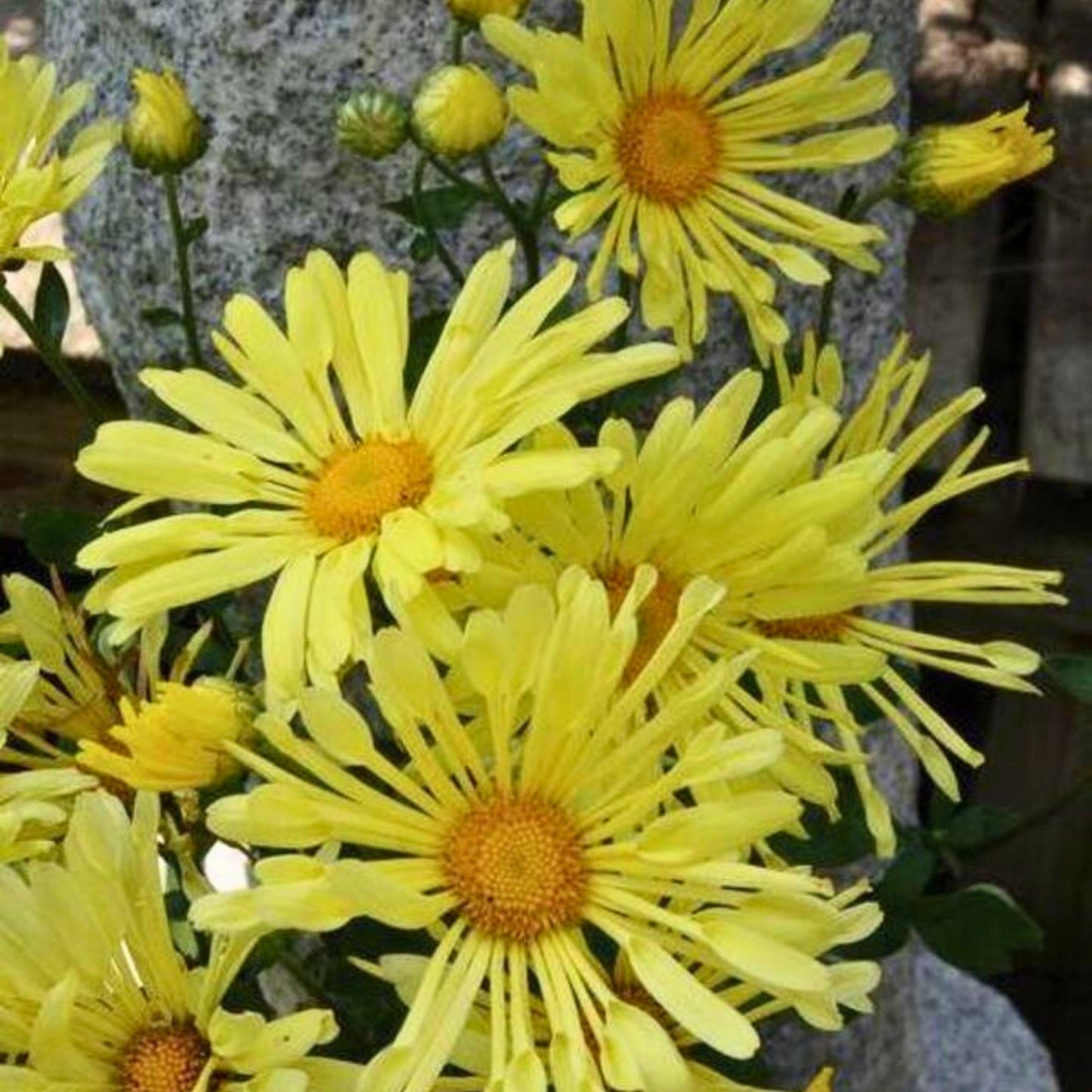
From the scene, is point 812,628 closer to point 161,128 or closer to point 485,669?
point 485,669

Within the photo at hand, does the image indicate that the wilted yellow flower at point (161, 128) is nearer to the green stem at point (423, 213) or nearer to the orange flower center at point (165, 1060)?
the green stem at point (423, 213)

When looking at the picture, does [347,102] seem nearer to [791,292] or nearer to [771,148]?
[771,148]

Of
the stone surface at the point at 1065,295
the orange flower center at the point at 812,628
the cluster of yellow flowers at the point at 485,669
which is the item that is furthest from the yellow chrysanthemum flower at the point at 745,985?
the stone surface at the point at 1065,295

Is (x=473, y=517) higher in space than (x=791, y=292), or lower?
lower

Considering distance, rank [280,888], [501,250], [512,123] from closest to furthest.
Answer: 1. [280,888]
2. [501,250]
3. [512,123]

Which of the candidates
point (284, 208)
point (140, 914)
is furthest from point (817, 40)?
point (140, 914)

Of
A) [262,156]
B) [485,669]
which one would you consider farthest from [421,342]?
[485,669]
